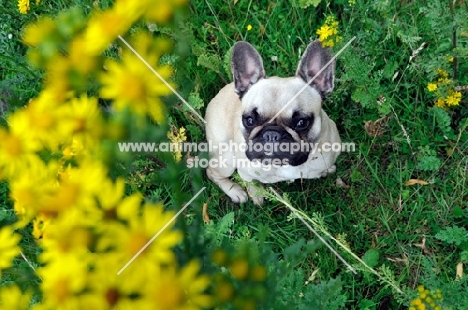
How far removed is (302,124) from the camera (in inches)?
110

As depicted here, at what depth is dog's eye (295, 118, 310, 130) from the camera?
2.78m

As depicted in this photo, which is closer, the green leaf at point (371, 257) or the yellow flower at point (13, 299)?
the yellow flower at point (13, 299)

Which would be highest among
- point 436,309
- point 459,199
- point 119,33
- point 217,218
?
point 119,33

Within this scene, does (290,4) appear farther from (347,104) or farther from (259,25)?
(347,104)

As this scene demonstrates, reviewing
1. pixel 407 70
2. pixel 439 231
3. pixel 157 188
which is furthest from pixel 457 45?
pixel 157 188

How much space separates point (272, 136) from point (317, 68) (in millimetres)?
488

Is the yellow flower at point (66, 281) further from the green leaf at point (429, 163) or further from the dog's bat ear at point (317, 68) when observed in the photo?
the green leaf at point (429, 163)

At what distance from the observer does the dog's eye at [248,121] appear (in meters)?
2.86

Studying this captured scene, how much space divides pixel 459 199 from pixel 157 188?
2.00 meters

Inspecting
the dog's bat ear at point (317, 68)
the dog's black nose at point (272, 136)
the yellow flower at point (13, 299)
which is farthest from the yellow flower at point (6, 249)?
the dog's bat ear at point (317, 68)

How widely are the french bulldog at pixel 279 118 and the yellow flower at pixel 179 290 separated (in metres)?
1.49

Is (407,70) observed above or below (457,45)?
below

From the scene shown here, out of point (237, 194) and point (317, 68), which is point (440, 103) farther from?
point (237, 194)

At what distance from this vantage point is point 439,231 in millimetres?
3059
